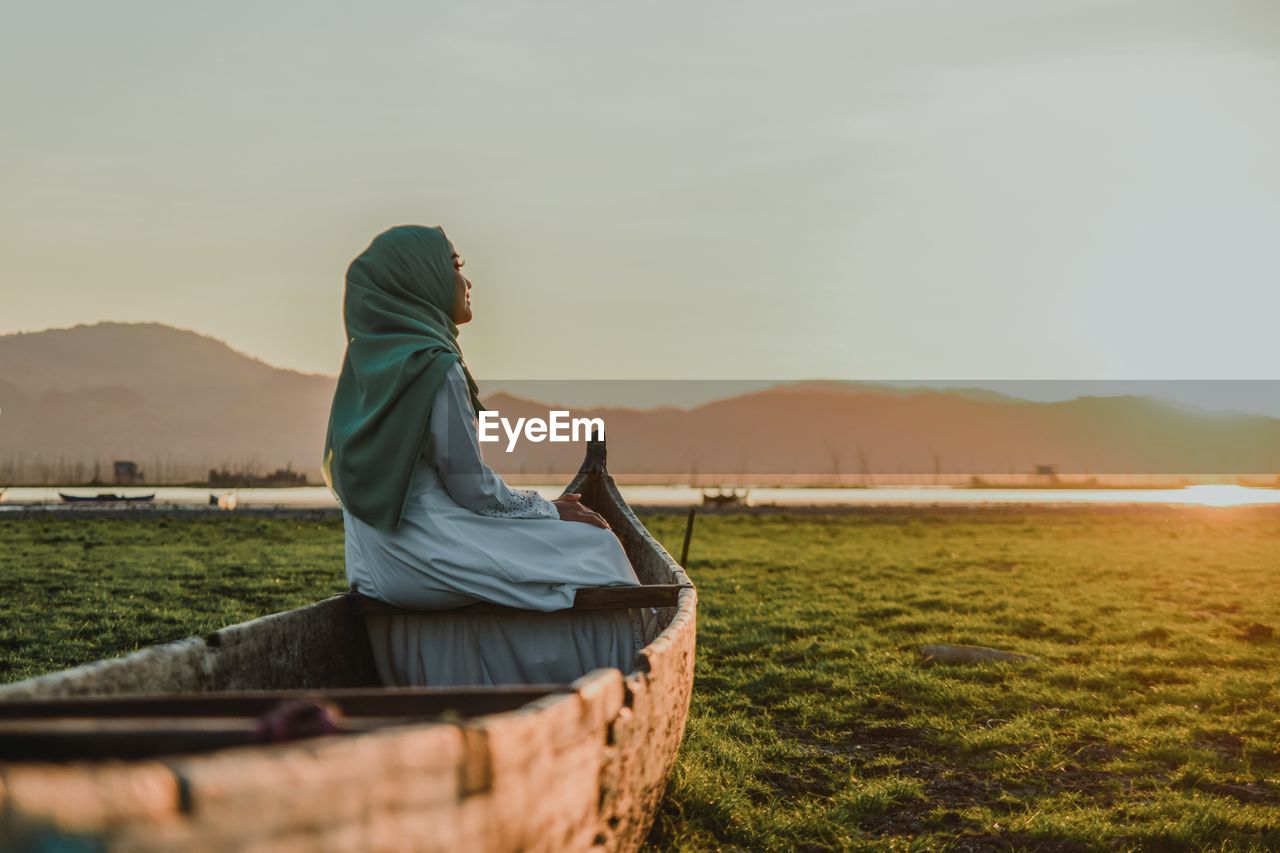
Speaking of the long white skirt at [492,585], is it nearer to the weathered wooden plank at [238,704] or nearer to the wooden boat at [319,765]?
the wooden boat at [319,765]

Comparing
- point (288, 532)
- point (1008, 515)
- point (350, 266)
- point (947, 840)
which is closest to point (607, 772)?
point (947, 840)

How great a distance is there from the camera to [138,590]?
10836 mm

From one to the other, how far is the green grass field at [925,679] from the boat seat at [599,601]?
0.82 meters

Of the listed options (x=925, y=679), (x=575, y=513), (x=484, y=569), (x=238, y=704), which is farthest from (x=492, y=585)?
(x=925, y=679)

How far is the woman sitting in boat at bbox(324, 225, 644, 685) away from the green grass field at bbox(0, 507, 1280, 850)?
84 centimetres

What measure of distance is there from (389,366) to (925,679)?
14.6 ft

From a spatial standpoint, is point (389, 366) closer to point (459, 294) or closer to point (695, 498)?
point (459, 294)

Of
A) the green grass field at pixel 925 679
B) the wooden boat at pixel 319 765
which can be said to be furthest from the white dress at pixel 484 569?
the wooden boat at pixel 319 765

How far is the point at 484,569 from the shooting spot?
370 cm

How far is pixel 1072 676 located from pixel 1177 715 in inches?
41.2

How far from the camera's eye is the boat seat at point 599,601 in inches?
149

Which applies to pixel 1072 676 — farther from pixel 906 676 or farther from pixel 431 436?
pixel 431 436

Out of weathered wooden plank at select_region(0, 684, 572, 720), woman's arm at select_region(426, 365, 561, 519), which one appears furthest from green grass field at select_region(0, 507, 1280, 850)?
weathered wooden plank at select_region(0, 684, 572, 720)

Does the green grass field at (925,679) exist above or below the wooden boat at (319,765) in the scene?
below
